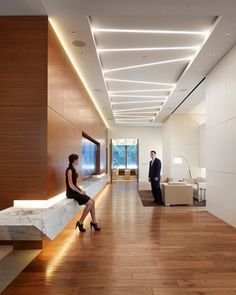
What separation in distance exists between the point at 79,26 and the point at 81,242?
3693 mm

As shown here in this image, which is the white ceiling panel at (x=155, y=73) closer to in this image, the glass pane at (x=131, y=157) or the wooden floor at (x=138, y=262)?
the wooden floor at (x=138, y=262)

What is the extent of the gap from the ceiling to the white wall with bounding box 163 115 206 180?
3904 mm

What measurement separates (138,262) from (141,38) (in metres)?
4.12

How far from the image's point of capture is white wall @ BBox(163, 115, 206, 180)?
13.2 meters

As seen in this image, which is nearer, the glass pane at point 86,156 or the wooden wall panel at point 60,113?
the wooden wall panel at point 60,113

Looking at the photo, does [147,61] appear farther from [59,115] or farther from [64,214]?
[64,214]

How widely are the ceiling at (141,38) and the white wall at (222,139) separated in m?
0.38

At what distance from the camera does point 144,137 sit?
60.2ft

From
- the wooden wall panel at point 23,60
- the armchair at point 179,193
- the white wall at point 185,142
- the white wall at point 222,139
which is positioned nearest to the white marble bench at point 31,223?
the wooden wall panel at point 23,60

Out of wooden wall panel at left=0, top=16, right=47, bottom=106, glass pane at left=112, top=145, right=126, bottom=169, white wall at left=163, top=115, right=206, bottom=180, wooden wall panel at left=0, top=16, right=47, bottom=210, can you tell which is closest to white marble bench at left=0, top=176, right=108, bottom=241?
wooden wall panel at left=0, top=16, right=47, bottom=210

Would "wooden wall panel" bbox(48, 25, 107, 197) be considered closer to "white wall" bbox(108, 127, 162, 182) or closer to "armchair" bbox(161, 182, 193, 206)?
"armchair" bbox(161, 182, 193, 206)

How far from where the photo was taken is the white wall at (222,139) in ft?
18.9

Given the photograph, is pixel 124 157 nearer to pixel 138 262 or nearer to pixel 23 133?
pixel 23 133

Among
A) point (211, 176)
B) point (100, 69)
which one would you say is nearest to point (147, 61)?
point (100, 69)
